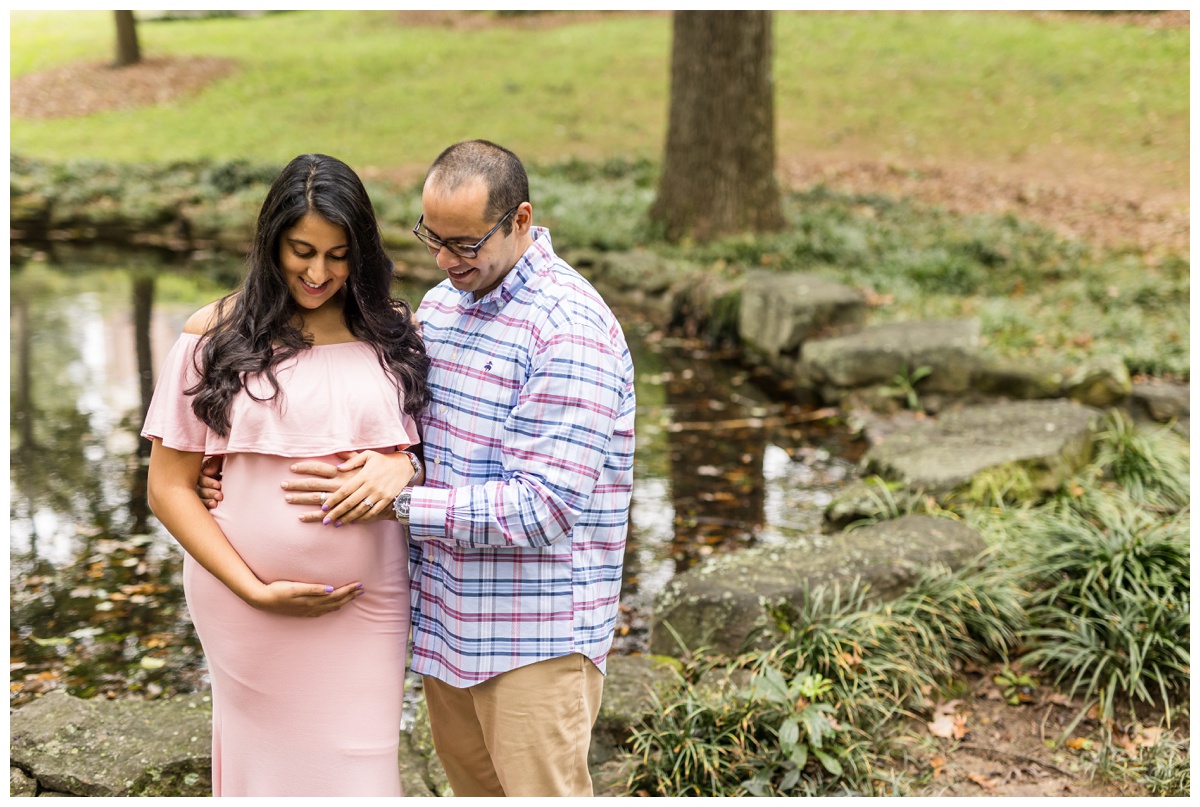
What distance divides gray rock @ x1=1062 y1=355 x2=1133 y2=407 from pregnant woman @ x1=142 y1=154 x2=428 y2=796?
593 centimetres

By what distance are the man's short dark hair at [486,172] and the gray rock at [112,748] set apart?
2.08 m

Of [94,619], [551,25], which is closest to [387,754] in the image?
[94,619]

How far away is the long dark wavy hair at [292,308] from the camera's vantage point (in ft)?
8.09

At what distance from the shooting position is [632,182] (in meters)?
15.3

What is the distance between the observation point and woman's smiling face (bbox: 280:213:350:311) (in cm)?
247

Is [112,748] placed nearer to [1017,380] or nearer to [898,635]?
[898,635]

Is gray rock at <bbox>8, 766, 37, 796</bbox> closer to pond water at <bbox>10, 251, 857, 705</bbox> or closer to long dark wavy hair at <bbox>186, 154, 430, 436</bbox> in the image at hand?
pond water at <bbox>10, 251, 857, 705</bbox>

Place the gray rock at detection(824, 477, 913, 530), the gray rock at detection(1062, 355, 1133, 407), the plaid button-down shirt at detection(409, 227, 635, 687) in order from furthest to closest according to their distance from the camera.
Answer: the gray rock at detection(1062, 355, 1133, 407) → the gray rock at detection(824, 477, 913, 530) → the plaid button-down shirt at detection(409, 227, 635, 687)

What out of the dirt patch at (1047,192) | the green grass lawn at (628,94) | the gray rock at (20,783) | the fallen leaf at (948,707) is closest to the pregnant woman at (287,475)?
the gray rock at (20,783)

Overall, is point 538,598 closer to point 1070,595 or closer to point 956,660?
point 956,660

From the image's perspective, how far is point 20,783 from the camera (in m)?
3.30

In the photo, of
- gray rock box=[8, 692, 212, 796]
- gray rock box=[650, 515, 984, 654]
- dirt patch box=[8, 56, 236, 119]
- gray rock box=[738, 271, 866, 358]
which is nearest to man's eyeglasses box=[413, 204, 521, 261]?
gray rock box=[8, 692, 212, 796]

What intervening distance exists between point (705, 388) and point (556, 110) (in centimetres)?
1502

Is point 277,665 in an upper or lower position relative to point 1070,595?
upper
